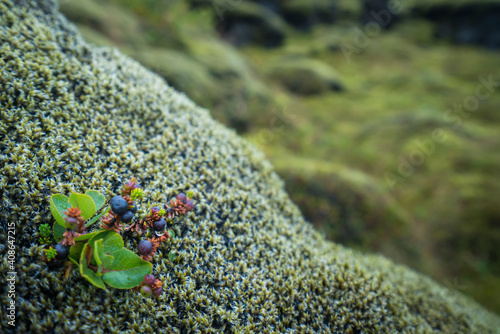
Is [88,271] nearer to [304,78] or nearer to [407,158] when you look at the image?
[407,158]

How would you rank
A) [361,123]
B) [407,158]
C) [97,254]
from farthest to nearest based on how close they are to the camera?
[361,123], [407,158], [97,254]

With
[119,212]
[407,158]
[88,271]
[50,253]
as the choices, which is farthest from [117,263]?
[407,158]

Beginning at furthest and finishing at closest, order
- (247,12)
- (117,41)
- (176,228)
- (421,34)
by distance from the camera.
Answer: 1. (421,34)
2. (247,12)
3. (117,41)
4. (176,228)

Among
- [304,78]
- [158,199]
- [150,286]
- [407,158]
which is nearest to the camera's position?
[150,286]

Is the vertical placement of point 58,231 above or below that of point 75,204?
below

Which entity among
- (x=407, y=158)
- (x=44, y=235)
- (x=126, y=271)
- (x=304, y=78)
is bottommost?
(x=44, y=235)

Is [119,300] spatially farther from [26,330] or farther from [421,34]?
[421,34]

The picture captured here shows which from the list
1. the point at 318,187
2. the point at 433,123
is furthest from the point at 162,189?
the point at 433,123
